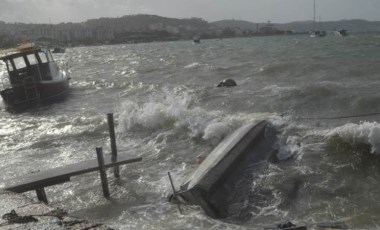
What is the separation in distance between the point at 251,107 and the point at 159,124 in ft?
12.8

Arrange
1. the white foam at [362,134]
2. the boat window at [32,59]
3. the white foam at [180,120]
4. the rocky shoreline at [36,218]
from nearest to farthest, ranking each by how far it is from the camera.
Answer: the rocky shoreline at [36,218] < the white foam at [362,134] < the white foam at [180,120] < the boat window at [32,59]

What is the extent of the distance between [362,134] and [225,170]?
433 cm

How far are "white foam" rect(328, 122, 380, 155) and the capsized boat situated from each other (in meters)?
1.90

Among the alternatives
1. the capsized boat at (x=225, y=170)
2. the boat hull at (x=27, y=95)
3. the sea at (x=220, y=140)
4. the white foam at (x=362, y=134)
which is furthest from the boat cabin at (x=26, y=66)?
the white foam at (x=362, y=134)

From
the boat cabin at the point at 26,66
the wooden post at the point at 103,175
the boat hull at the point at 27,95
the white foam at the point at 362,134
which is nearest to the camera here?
the wooden post at the point at 103,175

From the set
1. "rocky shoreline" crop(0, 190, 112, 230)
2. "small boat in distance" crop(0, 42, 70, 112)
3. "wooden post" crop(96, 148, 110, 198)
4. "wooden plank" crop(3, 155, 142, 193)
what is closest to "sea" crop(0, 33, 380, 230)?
"wooden post" crop(96, 148, 110, 198)

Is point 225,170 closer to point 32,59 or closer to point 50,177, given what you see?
point 50,177

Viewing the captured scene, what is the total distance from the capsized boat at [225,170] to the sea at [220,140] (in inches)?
9.4

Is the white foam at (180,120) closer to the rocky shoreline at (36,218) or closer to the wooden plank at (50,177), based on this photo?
the wooden plank at (50,177)

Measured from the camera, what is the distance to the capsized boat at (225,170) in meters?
9.41

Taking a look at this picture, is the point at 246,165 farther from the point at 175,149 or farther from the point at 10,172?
the point at 10,172

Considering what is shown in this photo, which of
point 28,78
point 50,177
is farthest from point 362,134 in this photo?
point 28,78

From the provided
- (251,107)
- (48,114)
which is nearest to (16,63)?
(48,114)

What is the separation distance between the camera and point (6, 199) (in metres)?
8.88
